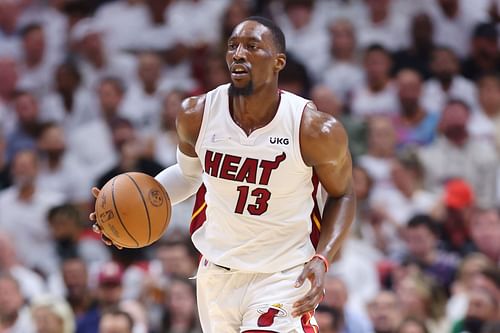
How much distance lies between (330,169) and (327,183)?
0.39 feet

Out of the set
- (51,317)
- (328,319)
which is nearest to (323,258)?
(328,319)

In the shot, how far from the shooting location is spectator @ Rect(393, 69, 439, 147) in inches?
423

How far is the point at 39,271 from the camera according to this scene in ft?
31.1

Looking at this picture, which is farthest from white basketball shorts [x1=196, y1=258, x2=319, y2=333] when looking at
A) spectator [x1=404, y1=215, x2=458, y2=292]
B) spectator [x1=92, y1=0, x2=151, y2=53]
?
spectator [x1=92, y1=0, x2=151, y2=53]

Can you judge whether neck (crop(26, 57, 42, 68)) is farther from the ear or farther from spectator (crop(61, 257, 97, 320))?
the ear

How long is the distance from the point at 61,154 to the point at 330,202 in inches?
213

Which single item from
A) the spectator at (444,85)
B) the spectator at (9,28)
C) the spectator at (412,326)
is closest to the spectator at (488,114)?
the spectator at (444,85)

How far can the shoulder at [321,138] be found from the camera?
17.6 feet

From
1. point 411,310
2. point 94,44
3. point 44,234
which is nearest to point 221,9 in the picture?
point 94,44

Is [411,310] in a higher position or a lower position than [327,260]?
lower

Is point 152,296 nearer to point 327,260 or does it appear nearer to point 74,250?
point 74,250

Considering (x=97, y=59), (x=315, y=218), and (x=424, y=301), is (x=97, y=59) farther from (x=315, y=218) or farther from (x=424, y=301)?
(x=315, y=218)

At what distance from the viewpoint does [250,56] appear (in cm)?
538

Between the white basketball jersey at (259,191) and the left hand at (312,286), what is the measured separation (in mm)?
211
